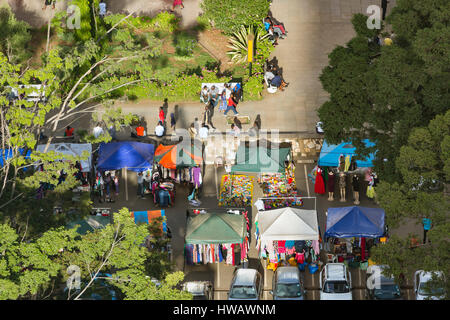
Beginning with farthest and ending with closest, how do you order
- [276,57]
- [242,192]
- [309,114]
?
[276,57] → [309,114] → [242,192]

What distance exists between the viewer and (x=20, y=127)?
3247 centimetres

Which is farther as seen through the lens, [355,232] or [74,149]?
[74,149]

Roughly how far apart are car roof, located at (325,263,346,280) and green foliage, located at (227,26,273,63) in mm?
17164

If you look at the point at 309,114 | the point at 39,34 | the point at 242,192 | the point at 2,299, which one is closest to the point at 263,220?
the point at 242,192

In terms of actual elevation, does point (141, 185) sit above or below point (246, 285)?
above

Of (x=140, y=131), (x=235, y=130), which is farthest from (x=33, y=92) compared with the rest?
(x=235, y=130)

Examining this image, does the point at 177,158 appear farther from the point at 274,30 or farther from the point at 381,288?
the point at 274,30

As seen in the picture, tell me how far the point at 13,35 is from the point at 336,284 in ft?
75.3

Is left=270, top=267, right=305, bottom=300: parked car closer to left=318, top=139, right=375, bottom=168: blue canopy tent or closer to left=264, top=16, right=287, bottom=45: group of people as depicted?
left=318, top=139, right=375, bottom=168: blue canopy tent

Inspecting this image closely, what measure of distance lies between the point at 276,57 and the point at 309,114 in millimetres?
5528

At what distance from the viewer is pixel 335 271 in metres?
32.2

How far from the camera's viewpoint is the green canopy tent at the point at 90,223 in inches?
1288

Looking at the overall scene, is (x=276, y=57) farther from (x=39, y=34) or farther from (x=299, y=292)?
(x=299, y=292)

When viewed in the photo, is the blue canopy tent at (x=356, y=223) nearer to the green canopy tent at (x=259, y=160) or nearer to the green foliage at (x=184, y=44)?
the green canopy tent at (x=259, y=160)
